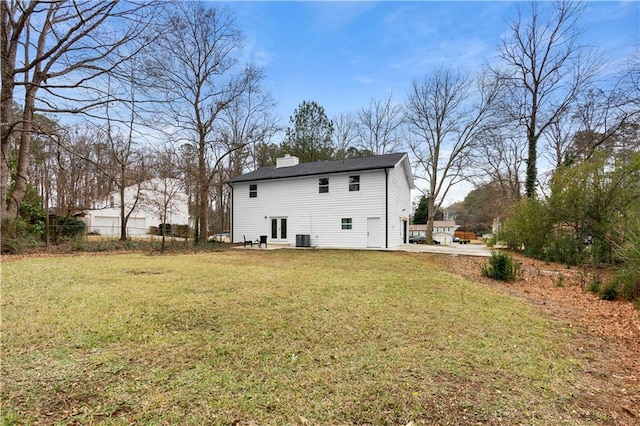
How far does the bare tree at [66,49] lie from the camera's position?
8.92 m

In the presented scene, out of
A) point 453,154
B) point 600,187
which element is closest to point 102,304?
point 600,187

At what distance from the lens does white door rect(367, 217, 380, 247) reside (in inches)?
666

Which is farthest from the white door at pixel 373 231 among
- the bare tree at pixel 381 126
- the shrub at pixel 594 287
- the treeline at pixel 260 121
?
the bare tree at pixel 381 126

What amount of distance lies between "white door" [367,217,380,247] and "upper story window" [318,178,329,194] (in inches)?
125

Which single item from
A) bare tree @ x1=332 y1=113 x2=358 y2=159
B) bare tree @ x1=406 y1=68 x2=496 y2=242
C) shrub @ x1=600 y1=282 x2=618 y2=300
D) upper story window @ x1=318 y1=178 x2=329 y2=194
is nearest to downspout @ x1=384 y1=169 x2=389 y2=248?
upper story window @ x1=318 y1=178 x2=329 y2=194

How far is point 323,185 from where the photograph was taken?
1816 centimetres

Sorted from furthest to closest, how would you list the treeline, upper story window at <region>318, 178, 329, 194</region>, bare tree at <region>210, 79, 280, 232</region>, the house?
bare tree at <region>210, 79, 280, 232</region>, upper story window at <region>318, 178, 329, 194</region>, the house, the treeline

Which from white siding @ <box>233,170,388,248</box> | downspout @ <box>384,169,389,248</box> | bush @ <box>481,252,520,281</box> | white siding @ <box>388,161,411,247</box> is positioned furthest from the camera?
white siding @ <box>388,161,411,247</box>

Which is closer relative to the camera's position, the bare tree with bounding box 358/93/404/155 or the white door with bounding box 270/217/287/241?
the white door with bounding box 270/217/287/241

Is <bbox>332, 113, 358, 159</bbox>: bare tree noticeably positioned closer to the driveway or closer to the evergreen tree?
the evergreen tree

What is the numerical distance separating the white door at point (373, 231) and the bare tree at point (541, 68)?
9947 mm

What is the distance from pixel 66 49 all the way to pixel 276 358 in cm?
1240

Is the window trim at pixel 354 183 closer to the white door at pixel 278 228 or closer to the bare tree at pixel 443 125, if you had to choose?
the white door at pixel 278 228

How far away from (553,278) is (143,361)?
10129 mm
